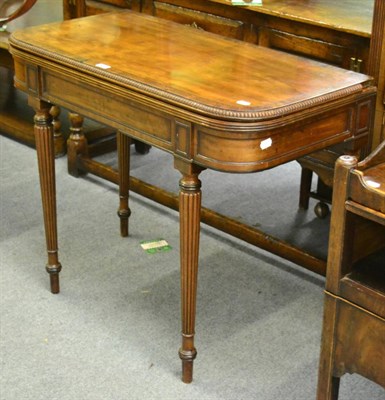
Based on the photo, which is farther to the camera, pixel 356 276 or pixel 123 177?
pixel 123 177

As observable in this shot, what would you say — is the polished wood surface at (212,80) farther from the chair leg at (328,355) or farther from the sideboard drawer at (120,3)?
the sideboard drawer at (120,3)

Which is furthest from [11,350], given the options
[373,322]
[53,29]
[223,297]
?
[373,322]

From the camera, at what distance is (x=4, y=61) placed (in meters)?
4.55

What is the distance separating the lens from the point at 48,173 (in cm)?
320

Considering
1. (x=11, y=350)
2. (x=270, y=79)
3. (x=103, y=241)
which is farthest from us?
(x=103, y=241)

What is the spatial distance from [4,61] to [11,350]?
6.45 ft

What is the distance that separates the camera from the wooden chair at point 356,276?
2.22m

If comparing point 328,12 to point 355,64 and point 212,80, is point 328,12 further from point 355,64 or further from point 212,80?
point 212,80

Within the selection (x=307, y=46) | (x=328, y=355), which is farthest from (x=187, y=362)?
(x=307, y=46)

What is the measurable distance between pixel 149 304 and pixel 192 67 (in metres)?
1.01

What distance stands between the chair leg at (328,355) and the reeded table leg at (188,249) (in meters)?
0.48

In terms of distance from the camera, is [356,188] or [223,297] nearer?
[356,188]

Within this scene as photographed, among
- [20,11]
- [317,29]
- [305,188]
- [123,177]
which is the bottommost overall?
[305,188]

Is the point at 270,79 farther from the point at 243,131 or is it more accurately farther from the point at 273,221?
the point at 273,221
